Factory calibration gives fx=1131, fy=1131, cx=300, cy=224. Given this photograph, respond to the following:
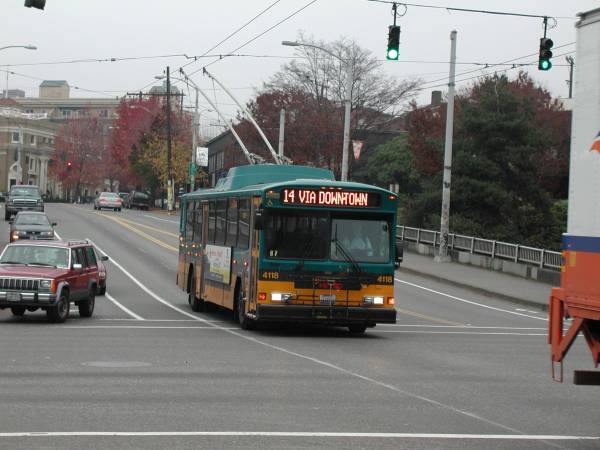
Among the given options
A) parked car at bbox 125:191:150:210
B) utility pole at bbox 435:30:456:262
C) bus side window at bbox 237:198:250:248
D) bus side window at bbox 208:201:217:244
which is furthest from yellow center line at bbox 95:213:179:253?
parked car at bbox 125:191:150:210

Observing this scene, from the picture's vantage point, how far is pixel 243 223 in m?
23.0

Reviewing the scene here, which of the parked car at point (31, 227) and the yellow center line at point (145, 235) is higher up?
the parked car at point (31, 227)

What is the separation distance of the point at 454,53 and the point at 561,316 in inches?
1378

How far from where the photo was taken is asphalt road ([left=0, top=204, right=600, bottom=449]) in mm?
10430

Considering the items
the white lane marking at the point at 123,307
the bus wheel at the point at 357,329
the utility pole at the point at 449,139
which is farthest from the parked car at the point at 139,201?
the bus wheel at the point at 357,329

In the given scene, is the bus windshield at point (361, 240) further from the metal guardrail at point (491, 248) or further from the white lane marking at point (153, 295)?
the metal guardrail at point (491, 248)

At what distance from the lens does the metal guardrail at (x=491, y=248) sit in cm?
4153

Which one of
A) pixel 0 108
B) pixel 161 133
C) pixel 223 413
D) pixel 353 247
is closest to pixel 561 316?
pixel 223 413

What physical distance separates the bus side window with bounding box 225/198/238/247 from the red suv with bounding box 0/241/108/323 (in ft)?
11.1

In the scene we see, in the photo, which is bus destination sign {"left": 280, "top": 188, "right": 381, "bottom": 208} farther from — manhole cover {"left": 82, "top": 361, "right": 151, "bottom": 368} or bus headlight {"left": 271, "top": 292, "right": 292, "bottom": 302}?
manhole cover {"left": 82, "top": 361, "right": 151, "bottom": 368}

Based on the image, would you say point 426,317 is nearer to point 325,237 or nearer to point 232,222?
point 232,222

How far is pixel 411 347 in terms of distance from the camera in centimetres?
2019

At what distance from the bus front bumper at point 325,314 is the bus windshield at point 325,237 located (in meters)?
0.95

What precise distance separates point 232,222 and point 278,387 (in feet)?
34.5
